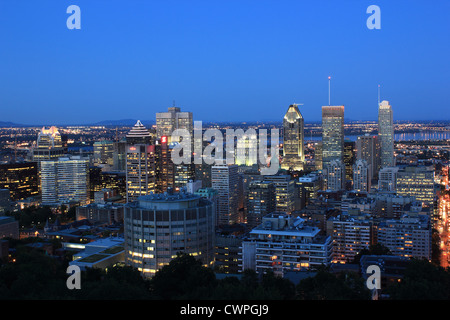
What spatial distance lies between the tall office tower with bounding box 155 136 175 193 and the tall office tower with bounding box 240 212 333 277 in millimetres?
32281

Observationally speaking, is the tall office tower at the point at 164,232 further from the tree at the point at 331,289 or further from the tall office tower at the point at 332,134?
the tall office tower at the point at 332,134

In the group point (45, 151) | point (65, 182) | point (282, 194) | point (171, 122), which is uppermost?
point (171, 122)

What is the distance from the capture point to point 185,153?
64.1m

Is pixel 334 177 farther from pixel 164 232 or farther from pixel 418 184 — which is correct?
pixel 164 232

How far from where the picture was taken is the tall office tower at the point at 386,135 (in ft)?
273

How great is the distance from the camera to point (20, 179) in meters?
60.5

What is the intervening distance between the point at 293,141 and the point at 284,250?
184ft

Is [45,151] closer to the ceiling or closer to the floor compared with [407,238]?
closer to the ceiling

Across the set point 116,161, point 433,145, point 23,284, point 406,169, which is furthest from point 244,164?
point 433,145

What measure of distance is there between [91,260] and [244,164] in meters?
48.0

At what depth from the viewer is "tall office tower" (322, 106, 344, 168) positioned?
79.4m

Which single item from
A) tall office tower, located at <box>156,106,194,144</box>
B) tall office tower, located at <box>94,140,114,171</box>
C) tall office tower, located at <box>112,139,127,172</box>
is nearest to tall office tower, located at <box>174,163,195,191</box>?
tall office tower, located at <box>112,139,127,172</box>

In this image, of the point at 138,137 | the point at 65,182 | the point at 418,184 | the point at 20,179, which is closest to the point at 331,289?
the point at 418,184

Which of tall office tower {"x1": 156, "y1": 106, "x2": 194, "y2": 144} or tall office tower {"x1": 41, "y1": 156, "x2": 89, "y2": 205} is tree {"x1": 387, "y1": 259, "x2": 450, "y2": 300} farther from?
tall office tower {"x1": 156, "y1": 106, "x2": 194, "y2": 144}
